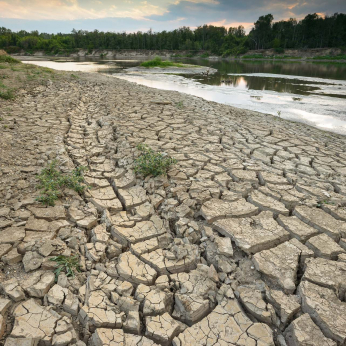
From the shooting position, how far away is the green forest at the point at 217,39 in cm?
5072

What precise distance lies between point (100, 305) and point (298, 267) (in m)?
1.44

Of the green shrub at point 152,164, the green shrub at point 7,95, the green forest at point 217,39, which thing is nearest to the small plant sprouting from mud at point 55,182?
the green shrub at point 152,164

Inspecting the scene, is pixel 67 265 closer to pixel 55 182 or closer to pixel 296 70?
pixel 55 182

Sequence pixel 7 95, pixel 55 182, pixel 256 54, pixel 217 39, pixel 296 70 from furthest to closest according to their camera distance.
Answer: pixel 217 39
pixel 256 54
pixel 296 70
pixel 7 95
pixel 55 182

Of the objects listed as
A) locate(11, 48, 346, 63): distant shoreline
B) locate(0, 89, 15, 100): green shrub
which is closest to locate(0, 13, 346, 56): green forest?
locate(11, 48, 346, 63): distant shoreline

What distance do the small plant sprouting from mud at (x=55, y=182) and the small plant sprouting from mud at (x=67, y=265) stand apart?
0.73 m

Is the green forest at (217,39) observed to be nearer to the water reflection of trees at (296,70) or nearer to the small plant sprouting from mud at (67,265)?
the water reflection of trees at (296,70)

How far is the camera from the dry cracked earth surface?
4.72ft

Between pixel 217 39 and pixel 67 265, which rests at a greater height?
pixel 217 39

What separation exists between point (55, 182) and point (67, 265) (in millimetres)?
1112

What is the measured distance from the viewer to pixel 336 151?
4344 mm

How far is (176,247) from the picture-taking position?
6.50 ft

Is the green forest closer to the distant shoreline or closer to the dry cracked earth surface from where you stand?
the distant shoreline

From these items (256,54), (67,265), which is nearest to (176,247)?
(67,265)
